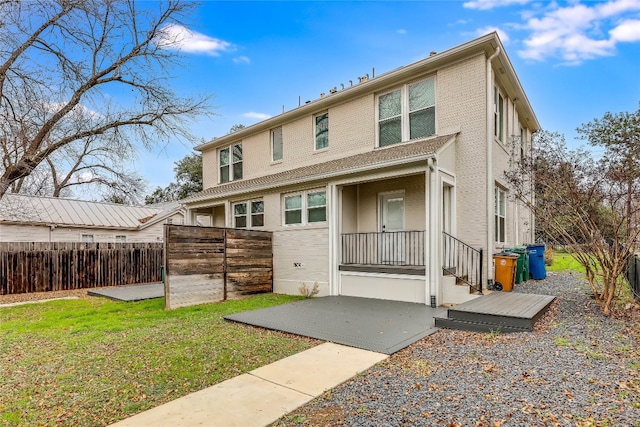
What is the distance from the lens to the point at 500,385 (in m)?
3.65

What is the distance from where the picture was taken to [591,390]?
3.39 meters

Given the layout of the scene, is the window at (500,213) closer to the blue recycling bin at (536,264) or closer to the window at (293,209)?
the blue recycling bin at (536,264)

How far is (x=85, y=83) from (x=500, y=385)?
10.7 meters

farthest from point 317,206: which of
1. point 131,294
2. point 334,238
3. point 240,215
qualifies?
point 131,294

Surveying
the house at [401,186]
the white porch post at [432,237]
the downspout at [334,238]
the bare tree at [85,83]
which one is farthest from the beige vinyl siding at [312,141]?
the bare tree at [85,83]

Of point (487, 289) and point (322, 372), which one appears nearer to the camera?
point (322, 372)

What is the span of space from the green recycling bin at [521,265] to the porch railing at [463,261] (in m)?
2.11

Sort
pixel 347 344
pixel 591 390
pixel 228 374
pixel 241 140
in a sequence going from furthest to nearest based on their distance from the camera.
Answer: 1. pixel 241 140
2. pixel 347 344
3. pixel 228 374
4. pixel 591 390

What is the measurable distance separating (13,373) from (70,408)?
1.77 metres

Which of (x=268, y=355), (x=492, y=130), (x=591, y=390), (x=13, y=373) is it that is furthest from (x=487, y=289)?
(x=13, y=373)

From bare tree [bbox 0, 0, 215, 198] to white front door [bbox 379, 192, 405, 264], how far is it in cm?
622

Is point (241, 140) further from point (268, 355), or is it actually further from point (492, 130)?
point (268, 355)

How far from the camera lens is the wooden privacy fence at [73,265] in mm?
12625

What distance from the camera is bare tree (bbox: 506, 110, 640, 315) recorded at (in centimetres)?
620
